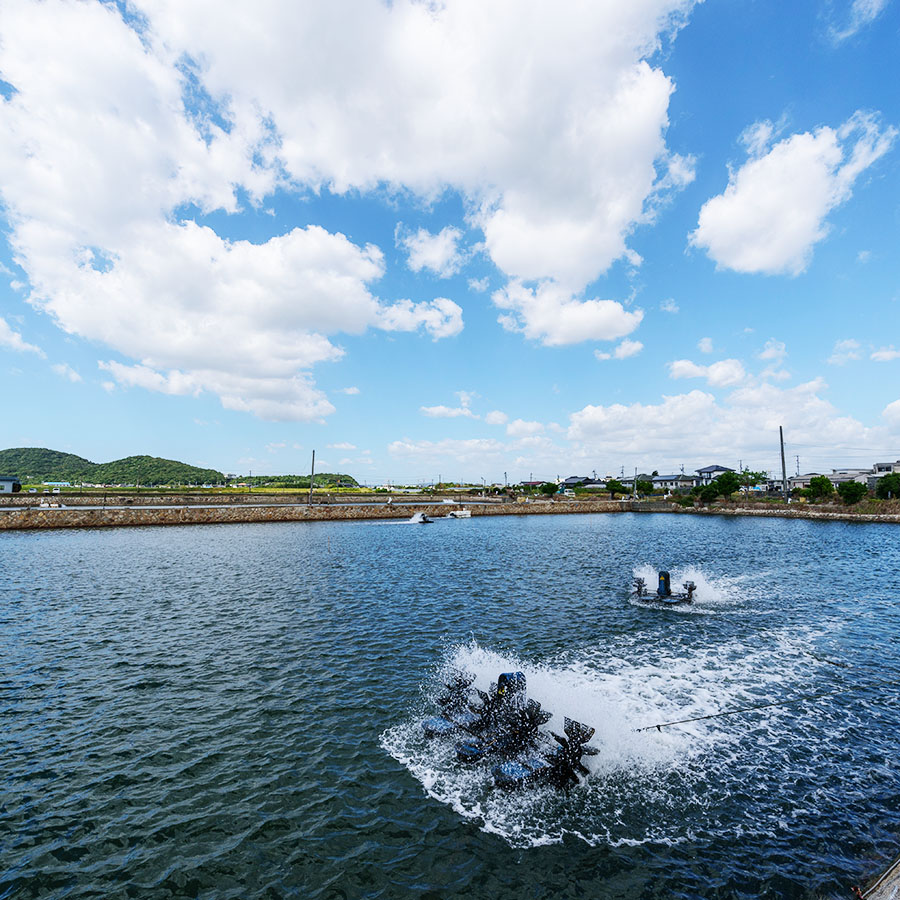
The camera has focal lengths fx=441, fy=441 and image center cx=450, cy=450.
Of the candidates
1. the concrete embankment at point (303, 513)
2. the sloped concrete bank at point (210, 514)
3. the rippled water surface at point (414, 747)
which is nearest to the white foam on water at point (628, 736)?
the rippled water surface at point (414, 747)

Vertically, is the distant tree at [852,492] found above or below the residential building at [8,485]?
below

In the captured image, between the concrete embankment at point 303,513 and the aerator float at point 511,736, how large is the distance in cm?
8231

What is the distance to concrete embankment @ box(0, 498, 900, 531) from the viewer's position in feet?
234

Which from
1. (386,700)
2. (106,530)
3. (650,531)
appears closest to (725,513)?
(650,531)

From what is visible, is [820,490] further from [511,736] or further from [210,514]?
[210,514]

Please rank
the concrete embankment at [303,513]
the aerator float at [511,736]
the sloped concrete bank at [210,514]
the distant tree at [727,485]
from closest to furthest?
1. the aerator float at [511,736]
2. the sloped concrete bank at [210,514]
3. the concrete embankment at [303,513]
4. the distant tree at [727,485]

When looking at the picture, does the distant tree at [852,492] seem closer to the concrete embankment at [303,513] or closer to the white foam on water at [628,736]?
the concrete embankment at [303,513]

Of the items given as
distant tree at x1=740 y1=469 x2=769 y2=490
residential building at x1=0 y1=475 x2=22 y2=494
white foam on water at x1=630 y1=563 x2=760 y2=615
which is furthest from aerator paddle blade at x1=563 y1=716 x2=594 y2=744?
distant tree at x1=740 y1=469 x2=769 y2=490

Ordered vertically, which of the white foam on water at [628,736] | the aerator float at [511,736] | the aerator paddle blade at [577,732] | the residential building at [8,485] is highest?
the residential building at [8,485]

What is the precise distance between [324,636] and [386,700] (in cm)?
810

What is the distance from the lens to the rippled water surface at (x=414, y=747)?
9383 millimetres

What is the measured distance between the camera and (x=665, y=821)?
10773 mm

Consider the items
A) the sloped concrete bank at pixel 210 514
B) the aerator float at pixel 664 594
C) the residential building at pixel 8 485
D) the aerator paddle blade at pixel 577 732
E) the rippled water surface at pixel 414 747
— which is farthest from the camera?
the residential building at pixel 8 485

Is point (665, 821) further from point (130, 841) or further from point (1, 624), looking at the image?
point (1, 624)
